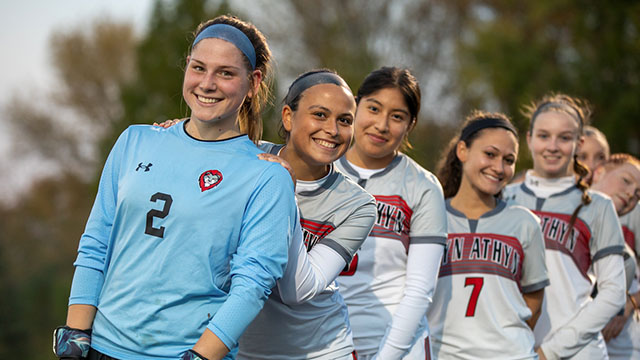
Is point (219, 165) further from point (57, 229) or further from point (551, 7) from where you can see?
point (57, 229)

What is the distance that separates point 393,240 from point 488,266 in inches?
28.0

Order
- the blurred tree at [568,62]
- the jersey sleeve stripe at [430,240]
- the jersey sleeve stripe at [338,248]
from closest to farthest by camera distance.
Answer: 1. the jersey sleeve stripe at [338,248]
2. the jersey sleeve stripe at [430,240]
3. the blurred tree at [568,62]

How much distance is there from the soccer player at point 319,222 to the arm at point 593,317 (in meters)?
1.81

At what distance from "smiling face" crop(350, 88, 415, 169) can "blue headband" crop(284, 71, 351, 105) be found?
589mm

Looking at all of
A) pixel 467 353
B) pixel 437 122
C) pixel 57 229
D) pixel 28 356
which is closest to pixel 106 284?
pixel 467 353

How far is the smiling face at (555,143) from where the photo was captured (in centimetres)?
489

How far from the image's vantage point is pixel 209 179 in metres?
2.53

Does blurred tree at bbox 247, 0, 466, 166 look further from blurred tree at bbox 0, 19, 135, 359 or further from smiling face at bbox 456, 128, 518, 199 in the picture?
smiling face at bbox 456, 128, 518, 199

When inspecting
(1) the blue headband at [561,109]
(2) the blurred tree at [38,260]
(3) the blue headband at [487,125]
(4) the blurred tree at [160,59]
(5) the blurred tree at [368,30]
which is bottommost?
(2) the blurred tree at [38,260]

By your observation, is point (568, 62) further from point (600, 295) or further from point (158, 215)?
point (158, 215)

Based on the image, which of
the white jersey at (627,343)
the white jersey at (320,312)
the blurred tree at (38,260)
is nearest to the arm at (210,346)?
the white jersey at (320,312)

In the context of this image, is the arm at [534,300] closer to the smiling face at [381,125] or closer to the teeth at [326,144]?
the smiling face at [381,125]

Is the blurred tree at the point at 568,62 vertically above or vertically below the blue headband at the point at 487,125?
above

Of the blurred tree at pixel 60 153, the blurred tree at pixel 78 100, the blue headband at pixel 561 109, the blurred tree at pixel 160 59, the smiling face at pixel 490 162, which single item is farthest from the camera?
the blurred tree at pixel 78 100
